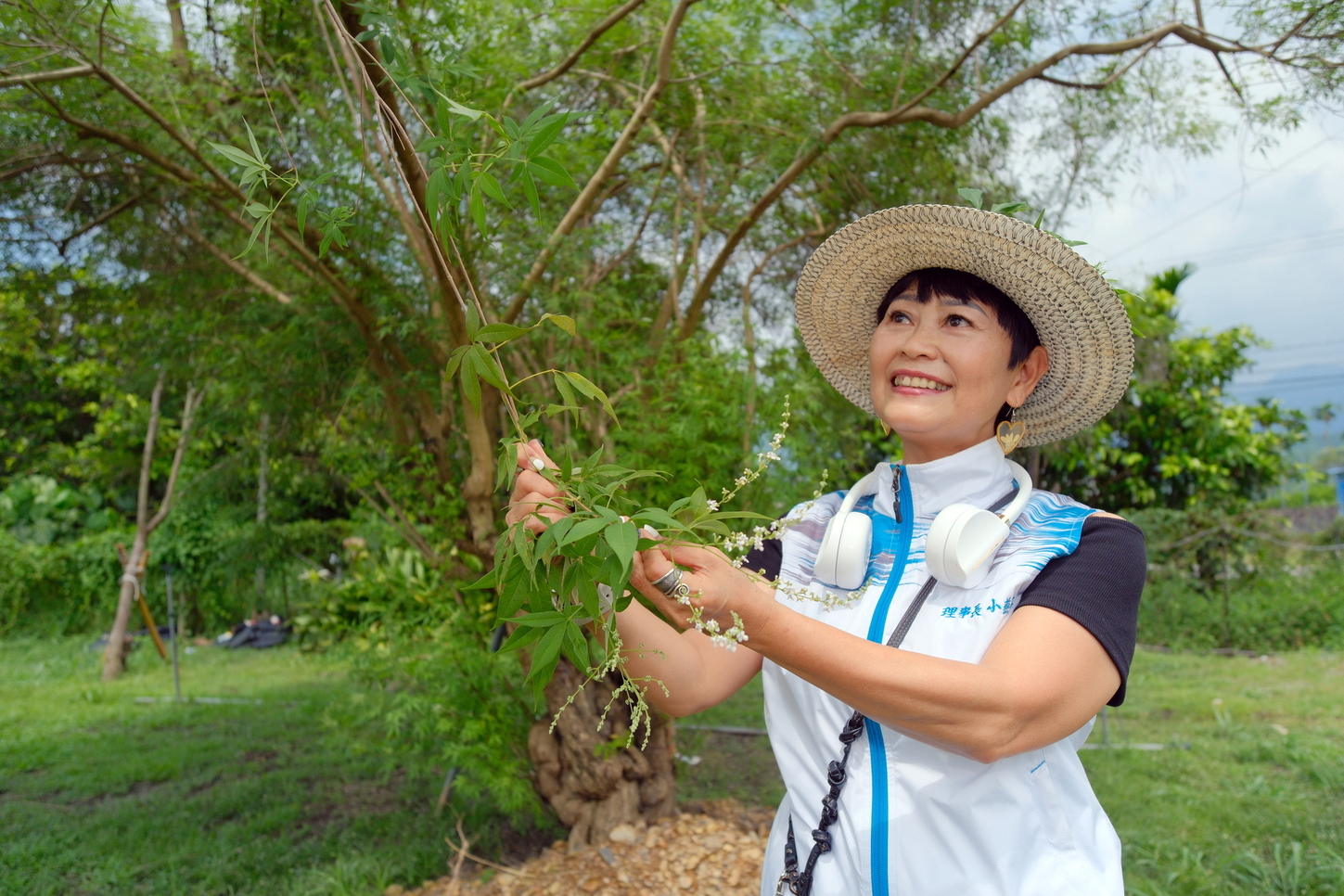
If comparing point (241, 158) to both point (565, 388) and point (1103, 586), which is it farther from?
point (1103, 586)

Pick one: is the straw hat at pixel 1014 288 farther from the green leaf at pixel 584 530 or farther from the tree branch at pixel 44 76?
the tree branch at pixel 44 76

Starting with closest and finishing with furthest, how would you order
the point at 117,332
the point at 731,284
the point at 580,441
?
the point at 580,441 < the point at 731,284 < the point at 117,332

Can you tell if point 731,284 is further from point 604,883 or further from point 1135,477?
point 1135,477

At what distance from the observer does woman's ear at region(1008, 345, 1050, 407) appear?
145cm

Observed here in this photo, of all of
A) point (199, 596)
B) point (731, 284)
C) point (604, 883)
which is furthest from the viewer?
point (199, 596)

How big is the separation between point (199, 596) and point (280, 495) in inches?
120

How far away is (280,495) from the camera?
304 inches

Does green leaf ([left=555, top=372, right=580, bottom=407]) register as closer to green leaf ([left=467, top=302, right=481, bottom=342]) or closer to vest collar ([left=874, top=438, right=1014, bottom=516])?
green leaf ([left=467, top=302, right=481, bottom=342])

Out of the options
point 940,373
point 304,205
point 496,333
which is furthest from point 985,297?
point 304,205

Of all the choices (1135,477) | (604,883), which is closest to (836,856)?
(604,883)

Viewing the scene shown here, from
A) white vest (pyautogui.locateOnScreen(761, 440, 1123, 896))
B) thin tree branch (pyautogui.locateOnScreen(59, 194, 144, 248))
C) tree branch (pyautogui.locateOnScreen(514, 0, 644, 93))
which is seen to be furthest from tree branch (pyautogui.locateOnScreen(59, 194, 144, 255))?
white vest (pyautogui.locateOnScreen(761, 440, 1123, 896))

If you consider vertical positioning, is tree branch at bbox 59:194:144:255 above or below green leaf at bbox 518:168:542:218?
above

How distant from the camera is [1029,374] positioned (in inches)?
57.7

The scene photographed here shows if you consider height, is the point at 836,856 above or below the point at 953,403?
below
